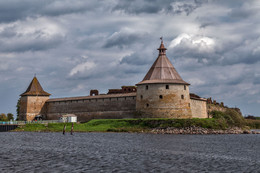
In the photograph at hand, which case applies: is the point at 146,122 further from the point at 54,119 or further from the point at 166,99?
the point at 54,119

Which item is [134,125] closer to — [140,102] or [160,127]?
[160,127]

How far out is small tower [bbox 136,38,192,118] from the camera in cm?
4266

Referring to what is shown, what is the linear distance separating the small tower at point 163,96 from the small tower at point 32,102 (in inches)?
805

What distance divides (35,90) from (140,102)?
22.2m

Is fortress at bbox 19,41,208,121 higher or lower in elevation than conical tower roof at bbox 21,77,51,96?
lower

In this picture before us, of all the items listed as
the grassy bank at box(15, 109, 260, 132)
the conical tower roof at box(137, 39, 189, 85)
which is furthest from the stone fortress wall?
the grassy bank at box(15, 109, 260, 132)

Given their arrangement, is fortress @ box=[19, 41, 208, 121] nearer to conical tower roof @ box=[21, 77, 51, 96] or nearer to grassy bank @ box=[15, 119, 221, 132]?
conical tower roof @ box=[21, 77, 51, 96]

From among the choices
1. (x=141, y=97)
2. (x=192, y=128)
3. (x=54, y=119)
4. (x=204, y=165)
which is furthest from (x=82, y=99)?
(x=204, y=165)

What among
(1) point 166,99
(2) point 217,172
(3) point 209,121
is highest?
(1) point 166,99

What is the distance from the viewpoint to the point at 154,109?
4284 centimetres

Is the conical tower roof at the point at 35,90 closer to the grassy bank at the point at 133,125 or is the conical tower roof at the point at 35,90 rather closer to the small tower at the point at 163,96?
the grassy bank at the point at 133,125

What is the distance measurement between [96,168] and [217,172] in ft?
16.1

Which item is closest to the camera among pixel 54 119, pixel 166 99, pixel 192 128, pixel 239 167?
pixel 239 167

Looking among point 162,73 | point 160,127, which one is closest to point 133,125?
point 160,127
